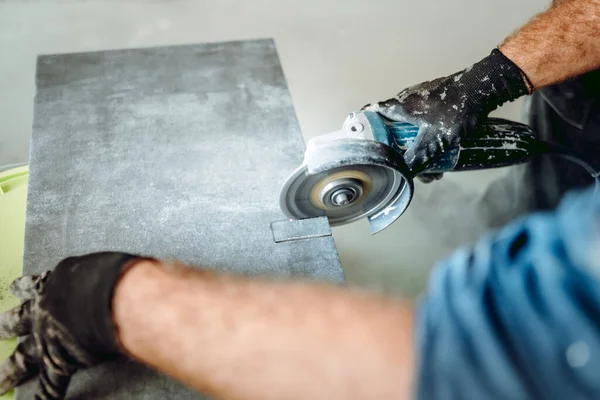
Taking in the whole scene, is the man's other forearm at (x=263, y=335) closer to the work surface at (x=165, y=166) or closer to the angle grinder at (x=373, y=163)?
the work surface at (x=165, y=166)

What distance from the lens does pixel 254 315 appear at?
73cm

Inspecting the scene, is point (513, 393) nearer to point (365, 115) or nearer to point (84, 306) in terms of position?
point (84, 306)

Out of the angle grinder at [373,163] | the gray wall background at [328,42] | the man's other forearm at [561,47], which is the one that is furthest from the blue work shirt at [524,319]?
the gray wall background at [328,42]

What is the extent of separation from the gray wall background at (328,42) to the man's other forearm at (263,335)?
1436 mm

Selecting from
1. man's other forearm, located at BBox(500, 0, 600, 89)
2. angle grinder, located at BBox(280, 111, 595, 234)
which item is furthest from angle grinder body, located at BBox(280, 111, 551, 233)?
man's other forearm, located at BBox(500, 0, 600, 89)

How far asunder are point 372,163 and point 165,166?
626 millimetres

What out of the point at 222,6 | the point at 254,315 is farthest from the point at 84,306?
the point at 222,6

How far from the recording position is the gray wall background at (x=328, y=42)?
234 cm

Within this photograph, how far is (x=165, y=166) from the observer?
148cm

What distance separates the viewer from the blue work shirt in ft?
1.70

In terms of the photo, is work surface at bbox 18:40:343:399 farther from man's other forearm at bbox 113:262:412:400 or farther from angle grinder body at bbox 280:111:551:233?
man's other forearm at bbox 113:262:412:400

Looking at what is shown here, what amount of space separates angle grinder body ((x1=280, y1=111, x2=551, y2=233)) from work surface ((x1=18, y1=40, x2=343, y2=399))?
89 millimetres

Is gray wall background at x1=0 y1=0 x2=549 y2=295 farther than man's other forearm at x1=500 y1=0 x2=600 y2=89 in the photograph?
Yes

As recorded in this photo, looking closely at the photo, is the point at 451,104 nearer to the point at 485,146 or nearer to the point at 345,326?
the point at 485,146
